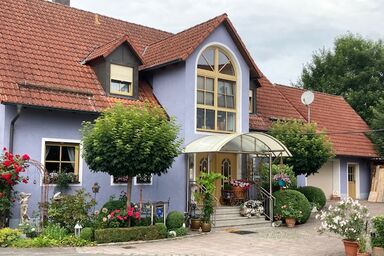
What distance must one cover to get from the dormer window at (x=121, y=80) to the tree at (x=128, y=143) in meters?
3.38

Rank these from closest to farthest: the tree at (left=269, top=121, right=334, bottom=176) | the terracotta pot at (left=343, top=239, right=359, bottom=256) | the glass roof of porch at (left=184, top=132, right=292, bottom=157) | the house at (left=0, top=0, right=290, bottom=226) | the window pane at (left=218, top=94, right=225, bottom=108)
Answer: the terracotta pot at (left=343, top=239, right=359, bottom=256), the house at (left=0, top=0, right=290, bottom=226), the glass roof of porch at (left=184, top=132, right=292, bottom=157), the window pane at (left=218, top=94, right=225, bottom=108), the tree at (left=269, top=121, right=334, bottom=176)

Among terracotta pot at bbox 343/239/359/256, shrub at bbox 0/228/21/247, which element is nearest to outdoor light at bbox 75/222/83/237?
shrub at bbox 0/228/21/247

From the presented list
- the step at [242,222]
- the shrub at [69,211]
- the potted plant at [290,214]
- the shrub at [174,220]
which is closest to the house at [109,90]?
the shrub at [69,211]

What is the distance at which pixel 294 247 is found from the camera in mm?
13070

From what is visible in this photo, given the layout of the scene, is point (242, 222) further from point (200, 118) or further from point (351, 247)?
point (351, 247)

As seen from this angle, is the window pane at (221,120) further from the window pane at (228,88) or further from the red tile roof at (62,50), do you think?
the red tile roof at (62,50)

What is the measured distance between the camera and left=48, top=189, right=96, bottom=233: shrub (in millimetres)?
13759

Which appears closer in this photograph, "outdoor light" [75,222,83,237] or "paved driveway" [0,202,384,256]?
"paved driveway" [0,202,384,256]

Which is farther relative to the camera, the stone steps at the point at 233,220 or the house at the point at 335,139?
the house at the point at 335,139

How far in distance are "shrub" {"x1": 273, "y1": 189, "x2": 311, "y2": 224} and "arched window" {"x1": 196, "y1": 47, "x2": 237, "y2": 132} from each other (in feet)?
10.8

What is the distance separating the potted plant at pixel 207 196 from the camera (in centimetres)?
1560

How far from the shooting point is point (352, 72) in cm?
3919

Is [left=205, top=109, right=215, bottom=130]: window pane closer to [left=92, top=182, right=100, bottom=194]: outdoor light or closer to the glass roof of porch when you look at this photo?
the glass roof of porch

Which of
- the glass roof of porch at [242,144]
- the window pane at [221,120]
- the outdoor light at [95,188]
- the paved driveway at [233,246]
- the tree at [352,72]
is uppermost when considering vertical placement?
the tree at [352,72]
